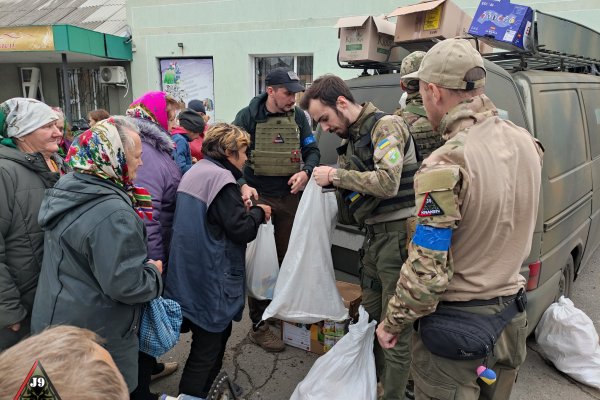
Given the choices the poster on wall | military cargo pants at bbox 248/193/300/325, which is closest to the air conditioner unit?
the poster on wall

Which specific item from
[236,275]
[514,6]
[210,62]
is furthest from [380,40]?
[210,62]

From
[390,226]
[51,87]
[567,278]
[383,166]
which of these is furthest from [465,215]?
[51,87]

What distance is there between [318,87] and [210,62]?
319 inches

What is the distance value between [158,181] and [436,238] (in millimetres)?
1554

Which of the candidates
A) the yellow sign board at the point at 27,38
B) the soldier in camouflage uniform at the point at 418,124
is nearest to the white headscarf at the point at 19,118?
the soldier in camouflage uniform at the point at 418,124

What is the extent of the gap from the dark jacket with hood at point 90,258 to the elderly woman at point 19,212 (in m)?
0.20

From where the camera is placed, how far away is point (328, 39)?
8.30 meters

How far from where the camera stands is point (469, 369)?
1.52 m

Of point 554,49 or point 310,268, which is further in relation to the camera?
point 554,49

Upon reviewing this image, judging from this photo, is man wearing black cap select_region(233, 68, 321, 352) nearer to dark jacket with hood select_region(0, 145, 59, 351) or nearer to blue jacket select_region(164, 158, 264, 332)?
blue jacket select_region(164, 158, 264, 332)

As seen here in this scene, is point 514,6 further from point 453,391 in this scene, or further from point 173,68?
point 173,68

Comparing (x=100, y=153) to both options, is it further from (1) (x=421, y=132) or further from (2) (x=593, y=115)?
(2) (x=593, y=115)

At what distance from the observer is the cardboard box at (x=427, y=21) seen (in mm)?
3053

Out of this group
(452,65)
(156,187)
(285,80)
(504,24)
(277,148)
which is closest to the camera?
(452,65)
